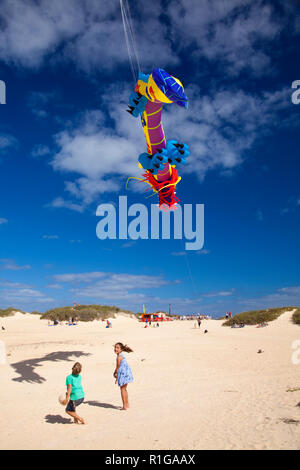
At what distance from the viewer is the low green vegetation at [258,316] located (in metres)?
34.7

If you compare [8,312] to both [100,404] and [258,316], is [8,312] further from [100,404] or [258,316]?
[100,404]

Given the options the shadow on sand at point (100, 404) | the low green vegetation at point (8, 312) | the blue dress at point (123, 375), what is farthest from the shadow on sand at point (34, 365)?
the low green vegetation at point (8, 312)

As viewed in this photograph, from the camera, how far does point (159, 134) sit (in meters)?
9.94

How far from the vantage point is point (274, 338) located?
24469 millimetres

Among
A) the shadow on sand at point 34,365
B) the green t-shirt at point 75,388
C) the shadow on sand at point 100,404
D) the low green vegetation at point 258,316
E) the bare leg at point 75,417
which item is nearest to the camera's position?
the bare leg at point 75,417

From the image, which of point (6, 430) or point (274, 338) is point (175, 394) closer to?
point (6, 430)

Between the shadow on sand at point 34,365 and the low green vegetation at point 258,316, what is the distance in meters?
24.4

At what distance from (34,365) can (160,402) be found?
27.3 feet

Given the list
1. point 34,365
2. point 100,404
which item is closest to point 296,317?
point 34,365

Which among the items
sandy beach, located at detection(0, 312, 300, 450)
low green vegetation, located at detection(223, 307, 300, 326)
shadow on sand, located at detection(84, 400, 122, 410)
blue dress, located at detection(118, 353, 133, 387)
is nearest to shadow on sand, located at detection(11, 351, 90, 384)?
sandy beach, located at detection(0, 312, 300, 450)

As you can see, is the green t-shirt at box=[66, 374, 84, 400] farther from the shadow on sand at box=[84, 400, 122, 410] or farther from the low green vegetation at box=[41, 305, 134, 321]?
the low green vegetation at box=[41, 305, 134, 321]

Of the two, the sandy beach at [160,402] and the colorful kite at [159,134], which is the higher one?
the colorful kite at [159,134]

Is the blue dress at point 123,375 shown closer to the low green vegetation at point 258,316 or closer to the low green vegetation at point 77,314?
the low green vegetation at point 258,316
